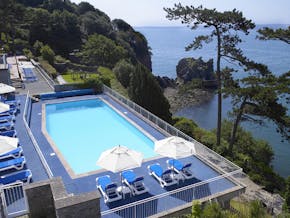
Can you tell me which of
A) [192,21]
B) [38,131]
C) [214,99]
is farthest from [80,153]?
[214,99]

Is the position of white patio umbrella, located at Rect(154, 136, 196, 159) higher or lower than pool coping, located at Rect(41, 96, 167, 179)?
higher

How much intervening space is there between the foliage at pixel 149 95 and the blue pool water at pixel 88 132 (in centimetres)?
423

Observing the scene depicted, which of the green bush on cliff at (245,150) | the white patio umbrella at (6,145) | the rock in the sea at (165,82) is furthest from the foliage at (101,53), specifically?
the white patio umbrella at (6,145)

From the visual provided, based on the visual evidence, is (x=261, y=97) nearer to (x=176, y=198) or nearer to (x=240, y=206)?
(x=240, y=206)

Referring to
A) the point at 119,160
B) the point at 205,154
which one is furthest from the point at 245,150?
the point at 119,160

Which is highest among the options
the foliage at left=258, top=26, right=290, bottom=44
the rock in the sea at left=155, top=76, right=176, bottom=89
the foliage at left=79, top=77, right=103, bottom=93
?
the foliage at left=258, top=26, right=290, bottom=44

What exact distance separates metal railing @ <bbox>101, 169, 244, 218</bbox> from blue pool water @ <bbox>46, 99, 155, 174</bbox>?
16.6 feet

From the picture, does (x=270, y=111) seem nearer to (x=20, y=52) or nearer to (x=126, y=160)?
(x=126, y=160)

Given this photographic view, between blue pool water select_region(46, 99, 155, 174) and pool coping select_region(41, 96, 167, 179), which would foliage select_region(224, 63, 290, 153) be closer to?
pool coping select_region(41, 96, 167, 179)

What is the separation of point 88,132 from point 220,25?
1257 cm

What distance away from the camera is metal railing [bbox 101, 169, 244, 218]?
10461 mm

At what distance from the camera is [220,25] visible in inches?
874

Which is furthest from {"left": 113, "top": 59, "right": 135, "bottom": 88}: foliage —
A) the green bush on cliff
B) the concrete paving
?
the green bush on cliff

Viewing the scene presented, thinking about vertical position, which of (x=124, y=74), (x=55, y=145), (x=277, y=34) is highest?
(x=277, y=34)
